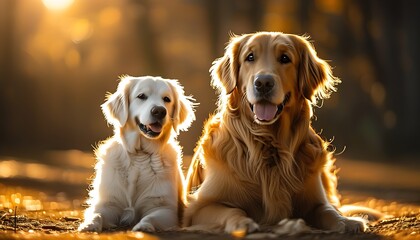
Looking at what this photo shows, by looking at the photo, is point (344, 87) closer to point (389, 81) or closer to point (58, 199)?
point (389, 81)

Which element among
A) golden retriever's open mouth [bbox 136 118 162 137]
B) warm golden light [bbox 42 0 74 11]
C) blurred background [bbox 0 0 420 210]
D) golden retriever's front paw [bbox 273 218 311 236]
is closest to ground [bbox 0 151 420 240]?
golden retriever's front paw [bbox 273 218 311 236]

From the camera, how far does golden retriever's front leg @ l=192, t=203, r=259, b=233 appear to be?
4.57 m

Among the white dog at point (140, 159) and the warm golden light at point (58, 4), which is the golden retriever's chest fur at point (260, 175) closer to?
the white dog at point (140, 159)

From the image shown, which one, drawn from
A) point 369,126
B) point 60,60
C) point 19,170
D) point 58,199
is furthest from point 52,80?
point 58,199

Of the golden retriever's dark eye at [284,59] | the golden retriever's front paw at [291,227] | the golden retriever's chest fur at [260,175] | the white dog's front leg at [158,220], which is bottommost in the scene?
the golden retriever's front paw at [291,227]

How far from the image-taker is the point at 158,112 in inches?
207

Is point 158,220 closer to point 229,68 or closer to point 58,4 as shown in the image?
point 229,68

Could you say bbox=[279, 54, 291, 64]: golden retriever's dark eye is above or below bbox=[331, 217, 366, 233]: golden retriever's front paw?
above

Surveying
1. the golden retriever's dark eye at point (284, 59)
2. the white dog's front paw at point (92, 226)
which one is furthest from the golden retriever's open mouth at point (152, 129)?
the golden retriever's dark eye at point (284, 59)

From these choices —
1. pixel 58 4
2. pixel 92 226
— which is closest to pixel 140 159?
pixel 92 226

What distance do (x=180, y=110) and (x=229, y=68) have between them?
0.70m

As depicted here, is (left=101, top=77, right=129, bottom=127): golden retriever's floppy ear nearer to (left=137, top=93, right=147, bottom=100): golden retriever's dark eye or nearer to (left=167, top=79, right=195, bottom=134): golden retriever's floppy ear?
(left=137, top=93, right=147, bottom=100): golden retriever's dark eye

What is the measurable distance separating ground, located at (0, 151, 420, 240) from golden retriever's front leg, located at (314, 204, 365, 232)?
0.46ft

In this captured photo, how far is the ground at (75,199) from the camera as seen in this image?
15.0ft
